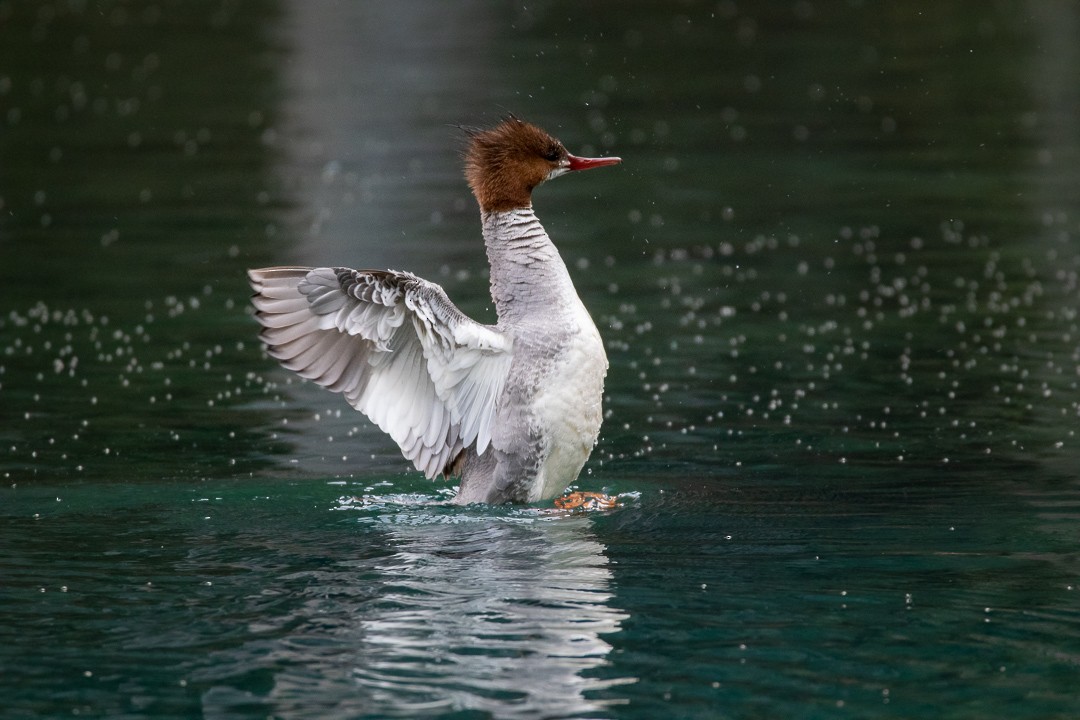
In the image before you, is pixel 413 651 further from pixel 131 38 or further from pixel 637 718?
pixel 131 38

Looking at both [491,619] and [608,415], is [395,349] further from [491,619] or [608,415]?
[608,415]

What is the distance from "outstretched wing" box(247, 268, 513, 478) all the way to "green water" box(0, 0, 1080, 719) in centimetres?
45

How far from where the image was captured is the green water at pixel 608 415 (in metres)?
5.93

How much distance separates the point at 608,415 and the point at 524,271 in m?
2.19

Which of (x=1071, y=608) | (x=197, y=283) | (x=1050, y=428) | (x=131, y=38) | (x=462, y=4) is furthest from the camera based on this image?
(x=462, y=4)

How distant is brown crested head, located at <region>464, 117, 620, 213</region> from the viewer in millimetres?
8258

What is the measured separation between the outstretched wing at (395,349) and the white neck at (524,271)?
0.76 ft

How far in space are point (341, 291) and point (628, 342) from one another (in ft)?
14.8

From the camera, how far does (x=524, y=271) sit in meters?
8.04

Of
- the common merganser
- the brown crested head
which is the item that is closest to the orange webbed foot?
the common merganser


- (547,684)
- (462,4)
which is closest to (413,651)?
(547,684)

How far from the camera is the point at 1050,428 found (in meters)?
9.34

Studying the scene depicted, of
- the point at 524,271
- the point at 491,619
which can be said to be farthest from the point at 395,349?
the point at 491,619

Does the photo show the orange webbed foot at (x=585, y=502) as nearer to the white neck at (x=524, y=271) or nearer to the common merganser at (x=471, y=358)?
the common merganser at (x=471, y=358)
